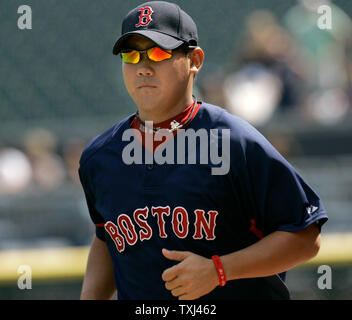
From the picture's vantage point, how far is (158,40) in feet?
7.38

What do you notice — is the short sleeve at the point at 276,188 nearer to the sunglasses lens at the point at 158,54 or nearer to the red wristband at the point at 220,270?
the red wristband at the point at 220,270

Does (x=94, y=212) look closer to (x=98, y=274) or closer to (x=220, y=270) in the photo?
(x=98, y=274)

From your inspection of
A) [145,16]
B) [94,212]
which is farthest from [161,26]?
[94,212]

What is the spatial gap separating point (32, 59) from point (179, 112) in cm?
525

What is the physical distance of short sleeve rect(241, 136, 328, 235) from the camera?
221 centimetres

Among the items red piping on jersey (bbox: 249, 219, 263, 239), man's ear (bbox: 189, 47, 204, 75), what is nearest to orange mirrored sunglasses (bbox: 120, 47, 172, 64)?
man's ear (bbox: 189, 47, 204, 75)

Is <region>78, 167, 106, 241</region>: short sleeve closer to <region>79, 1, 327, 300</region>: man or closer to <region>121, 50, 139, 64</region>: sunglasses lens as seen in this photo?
<region>79, 1, 327, 300</region>: man

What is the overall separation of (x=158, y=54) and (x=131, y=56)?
0.32 feet

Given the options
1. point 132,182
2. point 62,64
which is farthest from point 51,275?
point 62,64

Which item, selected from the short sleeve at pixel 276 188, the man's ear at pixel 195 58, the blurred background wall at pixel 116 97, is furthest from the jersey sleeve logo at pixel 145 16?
the blurred background wall at pixel 116 97

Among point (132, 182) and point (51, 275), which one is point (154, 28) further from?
point (51, 275)

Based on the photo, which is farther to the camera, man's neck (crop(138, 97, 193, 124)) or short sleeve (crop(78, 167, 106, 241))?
short sleeve (crop(78, 167, 106, 241))

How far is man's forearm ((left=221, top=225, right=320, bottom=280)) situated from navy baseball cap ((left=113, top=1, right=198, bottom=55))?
27.4 inches

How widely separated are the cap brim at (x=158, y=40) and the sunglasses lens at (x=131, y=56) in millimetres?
30
